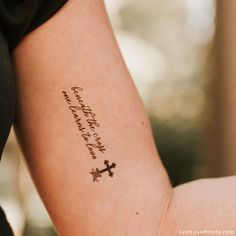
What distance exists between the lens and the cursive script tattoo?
1.98 feet

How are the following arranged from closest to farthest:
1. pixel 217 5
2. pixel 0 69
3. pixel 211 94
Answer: pixel 0 69 → pixel 217 5 → pixel 211 94

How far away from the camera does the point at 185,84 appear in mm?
1833

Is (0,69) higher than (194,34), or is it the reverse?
(0,69)

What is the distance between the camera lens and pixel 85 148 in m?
0.60

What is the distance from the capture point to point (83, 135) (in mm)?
604

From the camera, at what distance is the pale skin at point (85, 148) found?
23.1 inches

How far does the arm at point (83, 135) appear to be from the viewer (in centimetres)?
59

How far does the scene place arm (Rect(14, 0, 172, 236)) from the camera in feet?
1.94

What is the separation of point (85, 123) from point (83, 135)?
17 mm

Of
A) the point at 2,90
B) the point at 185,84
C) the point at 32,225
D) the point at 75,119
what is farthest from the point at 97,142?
the point at 32,225

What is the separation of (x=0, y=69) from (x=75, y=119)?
0.12 m

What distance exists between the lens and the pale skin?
586 mm

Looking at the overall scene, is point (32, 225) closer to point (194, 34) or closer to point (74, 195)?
point (194, 34)

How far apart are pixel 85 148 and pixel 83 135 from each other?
2 cm
